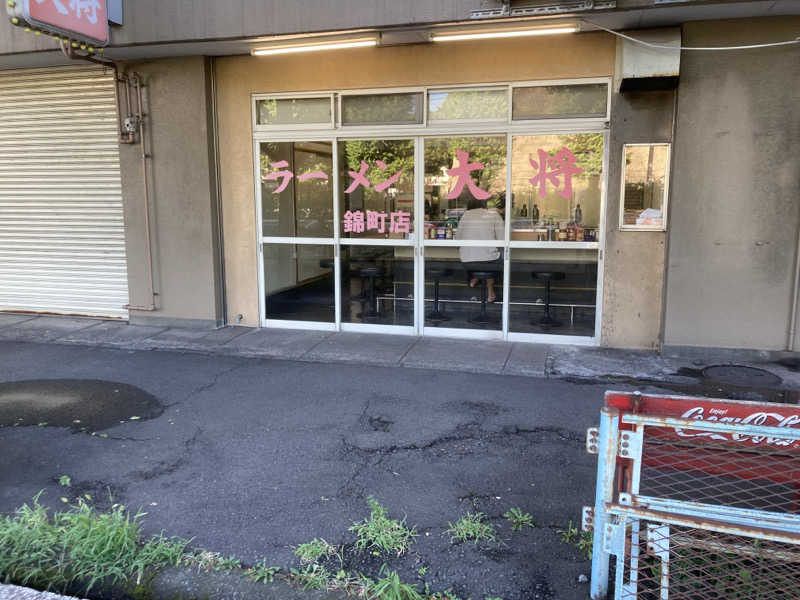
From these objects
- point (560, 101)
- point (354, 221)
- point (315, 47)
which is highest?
point (315, 47)

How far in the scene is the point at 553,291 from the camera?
718 centimetres

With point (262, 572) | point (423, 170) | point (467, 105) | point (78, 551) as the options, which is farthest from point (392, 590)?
point (467, 105)

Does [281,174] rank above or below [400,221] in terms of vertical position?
above

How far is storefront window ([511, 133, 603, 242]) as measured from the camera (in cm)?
687

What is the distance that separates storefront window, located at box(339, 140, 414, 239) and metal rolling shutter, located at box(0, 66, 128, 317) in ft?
10.9

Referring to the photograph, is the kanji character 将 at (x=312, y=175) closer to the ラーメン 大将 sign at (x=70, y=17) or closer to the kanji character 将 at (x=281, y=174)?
the kanji character 将 at (x=281, y=174)

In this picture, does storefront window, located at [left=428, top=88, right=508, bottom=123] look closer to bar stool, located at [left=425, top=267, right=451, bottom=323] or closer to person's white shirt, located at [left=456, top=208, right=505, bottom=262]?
person's white shirt, located at [left=456, top=208, right=505, bottom=262]

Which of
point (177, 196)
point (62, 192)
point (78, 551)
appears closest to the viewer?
point (78, 551)

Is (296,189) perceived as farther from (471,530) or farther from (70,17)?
(471,530)

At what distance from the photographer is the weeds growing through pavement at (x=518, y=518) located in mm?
3393

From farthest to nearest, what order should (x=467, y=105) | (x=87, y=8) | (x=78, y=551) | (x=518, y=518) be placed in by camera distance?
(x=467, y=105)
(x=87, y=8)
(x=518, y=518)
(x=78, y=551)

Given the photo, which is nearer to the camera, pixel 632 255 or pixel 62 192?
pixel 632 255

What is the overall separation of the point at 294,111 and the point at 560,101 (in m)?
3.28

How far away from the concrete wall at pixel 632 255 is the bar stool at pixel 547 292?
553mm
